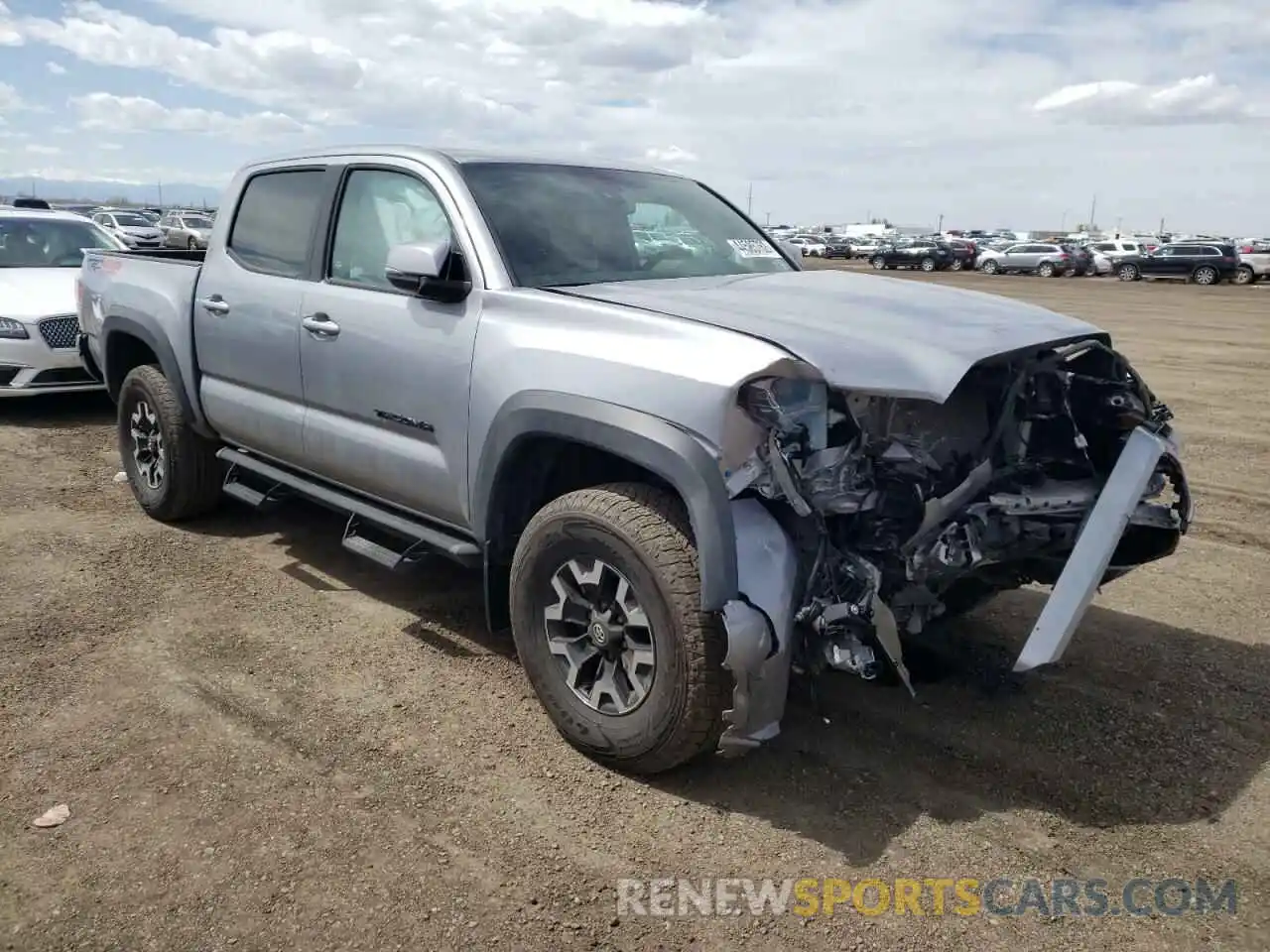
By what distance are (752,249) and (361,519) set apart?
6.91 ft

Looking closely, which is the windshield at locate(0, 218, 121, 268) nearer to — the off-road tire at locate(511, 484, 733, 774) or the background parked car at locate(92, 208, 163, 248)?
the off-road tire at locate(511, 484, 733, 774)

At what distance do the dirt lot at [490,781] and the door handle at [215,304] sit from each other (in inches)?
50.9

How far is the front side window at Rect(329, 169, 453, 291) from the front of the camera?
4.07 meters

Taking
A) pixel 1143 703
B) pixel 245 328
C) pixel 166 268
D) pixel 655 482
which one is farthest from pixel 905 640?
pixel 166 268

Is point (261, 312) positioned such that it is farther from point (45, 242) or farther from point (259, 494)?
point (45, 242)

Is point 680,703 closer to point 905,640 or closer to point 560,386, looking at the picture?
point 560,386

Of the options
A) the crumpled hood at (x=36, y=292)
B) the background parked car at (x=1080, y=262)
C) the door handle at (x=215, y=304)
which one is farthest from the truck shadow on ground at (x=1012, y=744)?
the background parked car at (x=1080, y=262)

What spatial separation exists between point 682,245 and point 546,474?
132 cm

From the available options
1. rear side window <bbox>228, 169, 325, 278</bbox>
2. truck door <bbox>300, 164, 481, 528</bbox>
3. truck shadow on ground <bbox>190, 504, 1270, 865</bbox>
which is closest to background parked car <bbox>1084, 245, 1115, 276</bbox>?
truck shadow on ground <bbox>190, 504, 1270, 865</bbox>

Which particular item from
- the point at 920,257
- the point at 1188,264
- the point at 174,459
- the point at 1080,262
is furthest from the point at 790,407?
the point at 1080,262

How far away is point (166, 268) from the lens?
5566mm

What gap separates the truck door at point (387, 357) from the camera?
376 centimetres

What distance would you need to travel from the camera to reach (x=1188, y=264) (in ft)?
121

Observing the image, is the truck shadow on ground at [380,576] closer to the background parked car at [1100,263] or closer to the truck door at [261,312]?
the truck door at [261,312]
